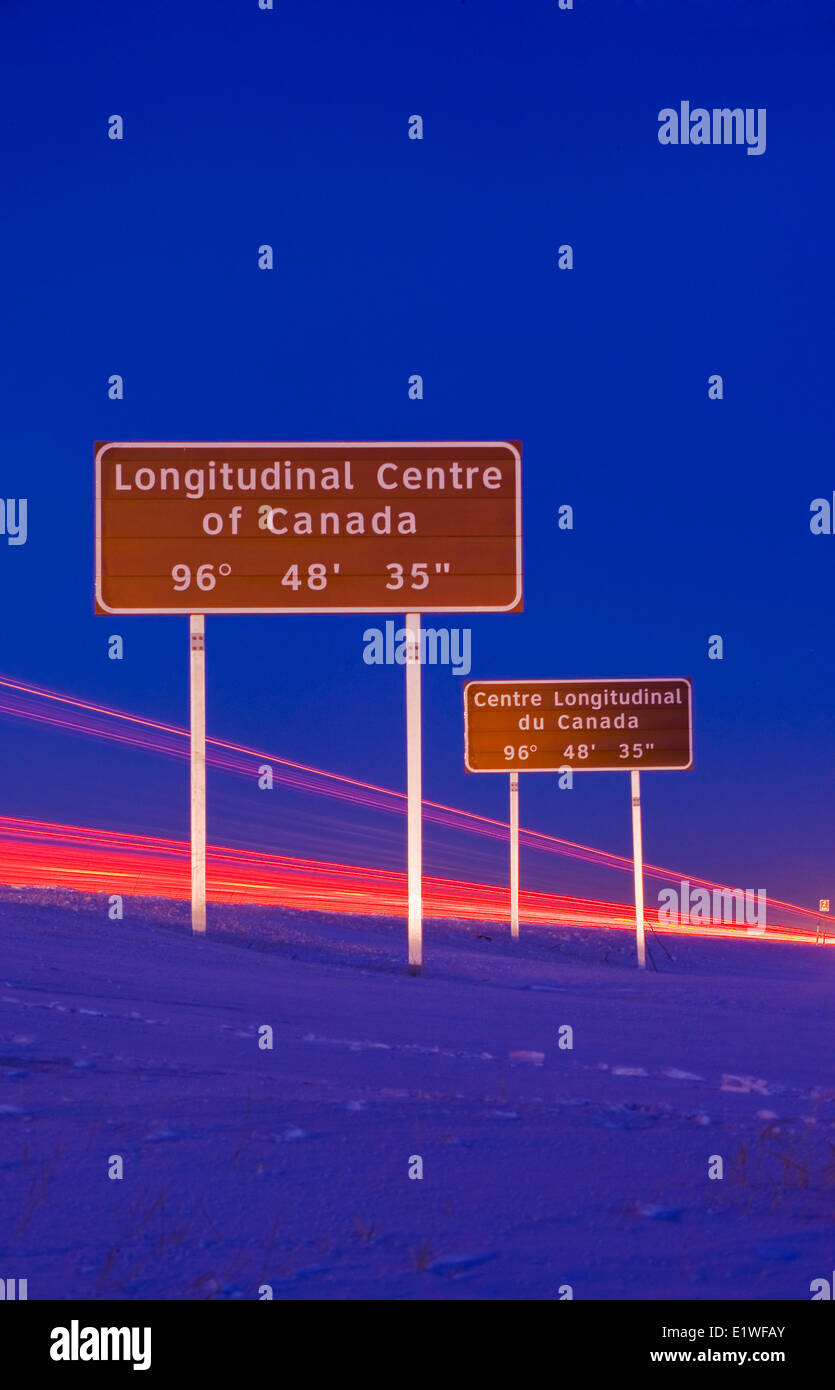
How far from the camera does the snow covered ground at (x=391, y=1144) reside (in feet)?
12.7

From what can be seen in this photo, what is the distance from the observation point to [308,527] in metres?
14.9

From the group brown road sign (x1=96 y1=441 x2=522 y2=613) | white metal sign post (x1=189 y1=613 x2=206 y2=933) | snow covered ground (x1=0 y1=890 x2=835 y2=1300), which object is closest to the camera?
snow covered ground (x1=0 y1=890 x2=835 y2=1300)

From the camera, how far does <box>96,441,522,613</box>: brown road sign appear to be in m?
14.7

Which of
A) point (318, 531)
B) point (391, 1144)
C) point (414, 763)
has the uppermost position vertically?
point (318, 531)

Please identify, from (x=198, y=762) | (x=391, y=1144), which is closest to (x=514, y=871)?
(x=198, y=762)

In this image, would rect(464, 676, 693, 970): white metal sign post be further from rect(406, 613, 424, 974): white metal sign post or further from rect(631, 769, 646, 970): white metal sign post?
rect(406, 613, 424, 974): white metal sign post

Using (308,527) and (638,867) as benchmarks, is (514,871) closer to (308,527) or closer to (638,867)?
(638,867)

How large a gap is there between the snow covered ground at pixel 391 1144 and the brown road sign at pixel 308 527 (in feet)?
17.9

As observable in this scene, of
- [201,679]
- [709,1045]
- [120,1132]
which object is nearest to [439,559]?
[201,679]

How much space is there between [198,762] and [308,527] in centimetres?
295

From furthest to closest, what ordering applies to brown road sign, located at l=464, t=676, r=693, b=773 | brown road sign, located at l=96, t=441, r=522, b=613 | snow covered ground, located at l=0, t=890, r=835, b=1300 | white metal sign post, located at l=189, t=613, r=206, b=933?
brown road sign, located at l=464, t=676, r=693, b=773 → white metal sign post, located at l=189, t=613, r=206, b=933 → brown road sign, located at l=96, t=441, r=522, b=613 → snow covered ground, located at l=0, t=890, r=835, b=1300

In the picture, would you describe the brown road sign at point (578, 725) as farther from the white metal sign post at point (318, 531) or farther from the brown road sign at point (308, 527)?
the brown road sign at point (308, 527)

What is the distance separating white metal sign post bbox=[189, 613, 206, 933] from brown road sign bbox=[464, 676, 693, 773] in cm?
939

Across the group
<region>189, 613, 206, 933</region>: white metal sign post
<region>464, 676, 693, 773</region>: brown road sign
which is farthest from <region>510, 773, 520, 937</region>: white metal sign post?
<region>189, 613, 206, 933</region>: white metal sign post
